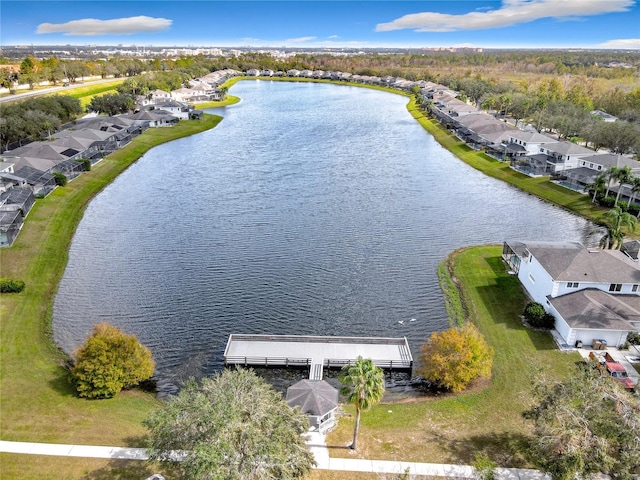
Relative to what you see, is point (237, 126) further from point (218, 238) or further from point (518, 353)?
point (518, 353)

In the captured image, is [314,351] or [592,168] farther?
[592,168]

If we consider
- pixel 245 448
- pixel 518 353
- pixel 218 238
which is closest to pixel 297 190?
pixel 218 238

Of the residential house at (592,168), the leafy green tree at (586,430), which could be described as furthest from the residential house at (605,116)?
the leafy green tree at (586,430)

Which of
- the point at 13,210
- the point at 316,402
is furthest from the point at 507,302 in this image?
the point at 13,210

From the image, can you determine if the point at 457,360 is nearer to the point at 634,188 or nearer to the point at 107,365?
the point at 107,365

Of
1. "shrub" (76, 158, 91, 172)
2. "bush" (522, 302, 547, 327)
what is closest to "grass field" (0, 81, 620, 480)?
"bush" (522, 302, 547, 327)
